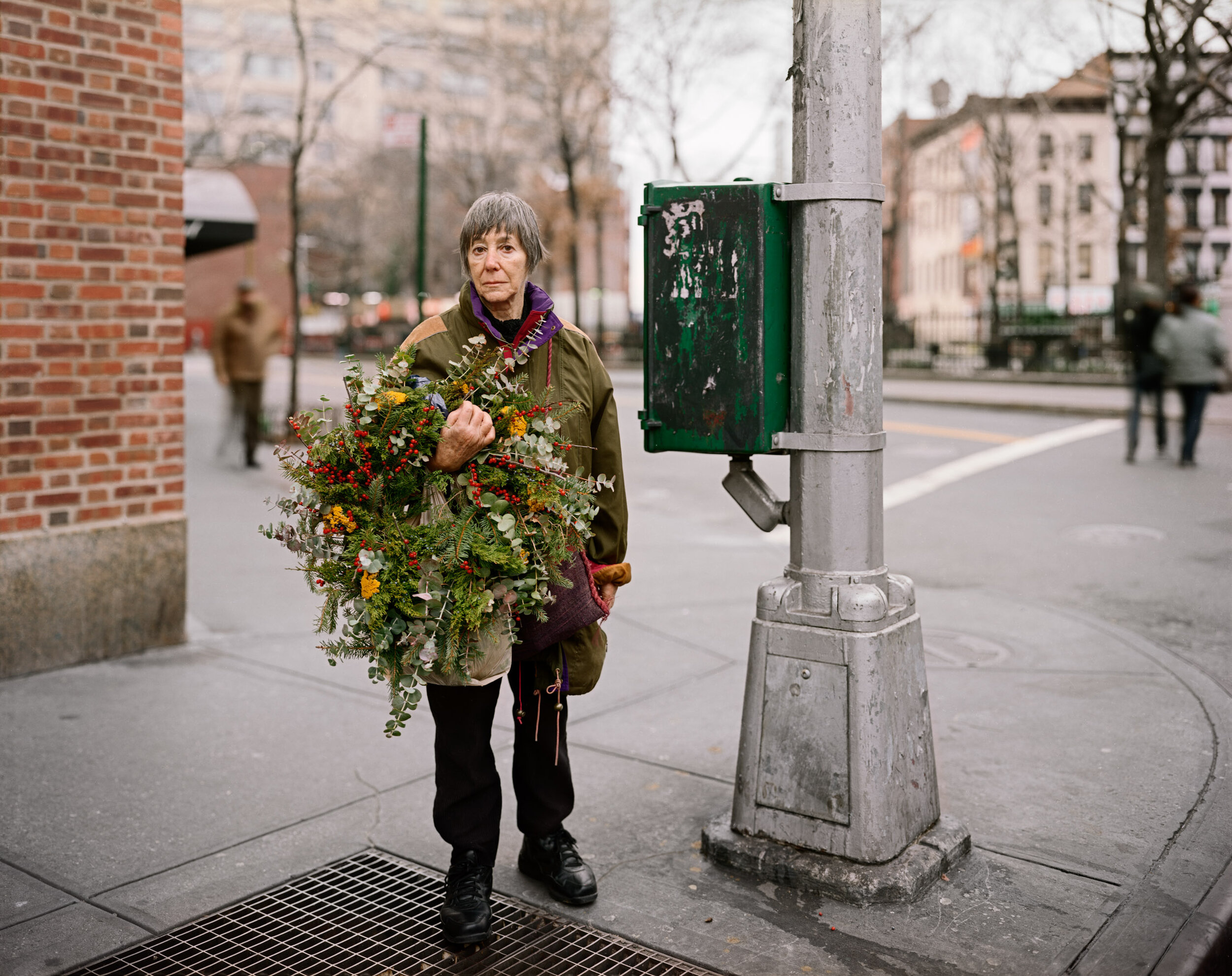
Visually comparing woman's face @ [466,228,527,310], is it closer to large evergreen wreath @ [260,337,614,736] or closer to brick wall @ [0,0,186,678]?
large evergreen wreath @ [260,337,614,736]

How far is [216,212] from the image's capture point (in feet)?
46.1

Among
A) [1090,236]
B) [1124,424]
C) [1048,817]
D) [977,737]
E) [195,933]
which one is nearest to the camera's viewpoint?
[195,933]

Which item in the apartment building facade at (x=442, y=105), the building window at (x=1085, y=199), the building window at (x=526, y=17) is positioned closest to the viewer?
the apartment building facade at (x=442, y=105)

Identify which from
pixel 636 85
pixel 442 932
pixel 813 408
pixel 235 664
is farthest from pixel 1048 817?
pixel 636 85

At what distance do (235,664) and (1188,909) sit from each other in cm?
415

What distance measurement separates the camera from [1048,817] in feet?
12.9

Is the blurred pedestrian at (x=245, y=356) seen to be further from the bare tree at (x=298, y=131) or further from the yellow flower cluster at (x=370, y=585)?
the yellow flower cluster at (x=370, y=585)

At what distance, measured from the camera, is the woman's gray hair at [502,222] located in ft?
10.4

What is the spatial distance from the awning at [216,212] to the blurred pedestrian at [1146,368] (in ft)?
33.1

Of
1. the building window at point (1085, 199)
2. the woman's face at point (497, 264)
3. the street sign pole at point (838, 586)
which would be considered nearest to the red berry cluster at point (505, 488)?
the woman's face at point (497, 264)

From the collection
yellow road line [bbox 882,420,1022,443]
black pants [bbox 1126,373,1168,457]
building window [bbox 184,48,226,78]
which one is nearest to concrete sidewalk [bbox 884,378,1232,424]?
yellow road line [bbox 882,420,1022,443]

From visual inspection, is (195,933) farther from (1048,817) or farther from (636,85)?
(636,85)

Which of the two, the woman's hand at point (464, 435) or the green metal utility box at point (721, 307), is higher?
the green metal utility box at point (721, 307)

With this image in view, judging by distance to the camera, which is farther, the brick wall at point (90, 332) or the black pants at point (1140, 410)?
the black pants at point (1140, 410)
